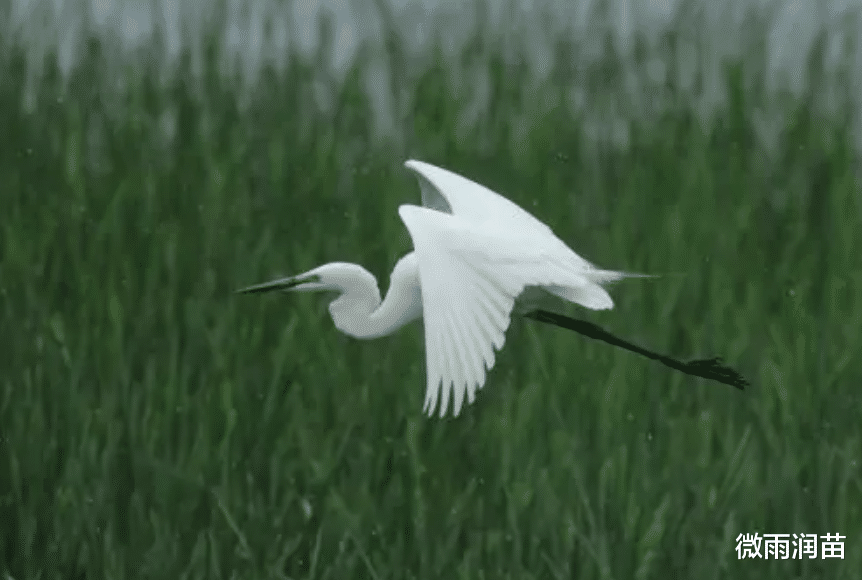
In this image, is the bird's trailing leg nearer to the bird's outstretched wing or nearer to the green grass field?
the green grass field

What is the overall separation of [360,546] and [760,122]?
2465mm

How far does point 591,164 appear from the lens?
5.46m

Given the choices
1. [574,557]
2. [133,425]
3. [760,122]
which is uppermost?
[760,122]

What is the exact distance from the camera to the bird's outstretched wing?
283 centimetres

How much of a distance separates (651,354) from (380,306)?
2.20 feet

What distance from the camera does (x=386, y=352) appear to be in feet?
14.5

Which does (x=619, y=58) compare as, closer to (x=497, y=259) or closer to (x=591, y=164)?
(x=591, y=164)

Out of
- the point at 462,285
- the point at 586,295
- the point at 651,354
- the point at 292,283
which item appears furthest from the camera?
the point at 651,354

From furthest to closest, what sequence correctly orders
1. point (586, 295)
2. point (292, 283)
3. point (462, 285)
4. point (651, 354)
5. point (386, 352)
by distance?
point (386, 352) < point (651, 354) < point (292, 283) < point (586, 295) < point (462, 285)

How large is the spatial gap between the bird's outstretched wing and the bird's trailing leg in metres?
0.39

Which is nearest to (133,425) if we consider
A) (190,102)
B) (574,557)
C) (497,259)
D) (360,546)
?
(360,546)

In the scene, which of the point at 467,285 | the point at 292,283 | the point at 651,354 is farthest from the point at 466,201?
the point at 467,285

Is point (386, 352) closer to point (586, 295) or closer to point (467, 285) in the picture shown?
point (586, 295)

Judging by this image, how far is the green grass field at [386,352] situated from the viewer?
12.6 feet
